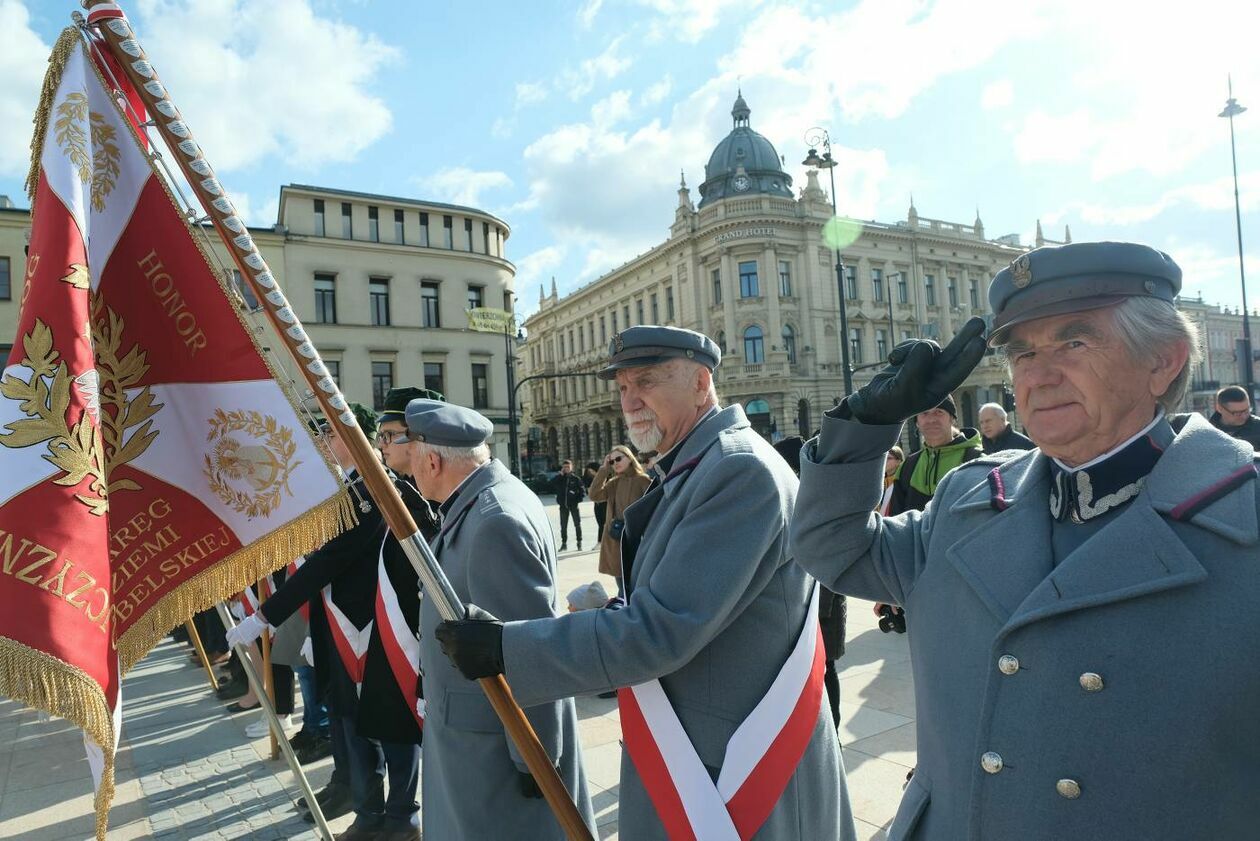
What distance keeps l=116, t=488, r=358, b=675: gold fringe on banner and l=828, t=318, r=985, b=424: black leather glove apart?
5.20ft

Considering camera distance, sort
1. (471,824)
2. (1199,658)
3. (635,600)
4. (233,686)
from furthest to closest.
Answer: (233,686) < (471,824) < (635,600) < (1199,658)

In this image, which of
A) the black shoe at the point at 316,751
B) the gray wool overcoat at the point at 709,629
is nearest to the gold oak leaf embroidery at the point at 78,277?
the gray wool overcoat at the point at 709,629

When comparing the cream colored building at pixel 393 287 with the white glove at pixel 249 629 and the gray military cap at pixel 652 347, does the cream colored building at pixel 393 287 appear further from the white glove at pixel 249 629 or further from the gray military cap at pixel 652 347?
the gray military cap at pixel 652 347

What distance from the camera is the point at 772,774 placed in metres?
2.00

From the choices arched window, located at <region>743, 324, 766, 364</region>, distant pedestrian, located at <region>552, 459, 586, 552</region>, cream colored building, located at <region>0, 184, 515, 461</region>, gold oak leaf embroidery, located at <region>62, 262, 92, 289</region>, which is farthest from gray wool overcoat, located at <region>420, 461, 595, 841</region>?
arched window, located at <region>743, 324, 766, 364</region>

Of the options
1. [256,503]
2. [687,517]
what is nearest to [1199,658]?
[687,517]

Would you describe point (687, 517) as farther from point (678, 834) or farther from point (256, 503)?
point (256, 503)

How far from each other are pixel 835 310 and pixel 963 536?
159ft

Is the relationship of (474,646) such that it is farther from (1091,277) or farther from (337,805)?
(337,805)

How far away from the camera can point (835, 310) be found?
158 ft

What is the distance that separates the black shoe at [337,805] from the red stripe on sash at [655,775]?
285 centimetres

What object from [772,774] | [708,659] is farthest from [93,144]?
[772,774]

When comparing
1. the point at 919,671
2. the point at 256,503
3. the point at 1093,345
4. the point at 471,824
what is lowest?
the point at 471,824

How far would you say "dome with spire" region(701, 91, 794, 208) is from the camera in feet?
167
